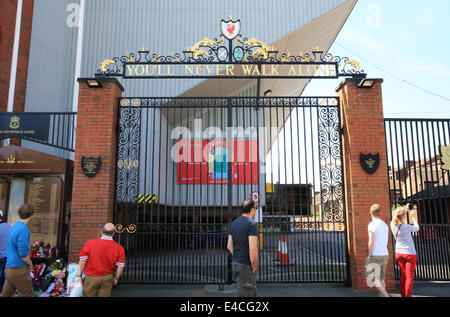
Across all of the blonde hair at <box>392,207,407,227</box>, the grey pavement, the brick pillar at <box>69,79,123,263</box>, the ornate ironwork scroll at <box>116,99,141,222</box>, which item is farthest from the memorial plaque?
the blonde hair at <box>392,207,407,227</box>

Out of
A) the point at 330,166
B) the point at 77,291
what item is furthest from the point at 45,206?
the point at 330,166

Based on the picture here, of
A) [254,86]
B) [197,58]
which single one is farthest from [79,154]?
[254,86]

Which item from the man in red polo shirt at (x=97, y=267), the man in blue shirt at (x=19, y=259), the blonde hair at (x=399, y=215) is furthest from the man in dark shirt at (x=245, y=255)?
the man in blue shirt at (x=19, y=259)

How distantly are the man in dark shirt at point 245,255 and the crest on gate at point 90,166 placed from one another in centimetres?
370

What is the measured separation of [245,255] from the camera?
4109mm

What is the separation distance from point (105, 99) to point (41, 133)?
1854mm

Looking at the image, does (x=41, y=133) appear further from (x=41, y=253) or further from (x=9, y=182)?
(x=41, y=253)

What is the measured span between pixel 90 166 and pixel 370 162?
18.9 feet

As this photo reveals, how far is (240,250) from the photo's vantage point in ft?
13.6

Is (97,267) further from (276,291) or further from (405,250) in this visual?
(405,250)

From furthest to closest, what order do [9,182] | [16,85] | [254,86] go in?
1. [254,86]
2. [16,85]
3. [9,182]

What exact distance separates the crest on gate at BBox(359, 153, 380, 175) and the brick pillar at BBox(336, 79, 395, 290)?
7cm
